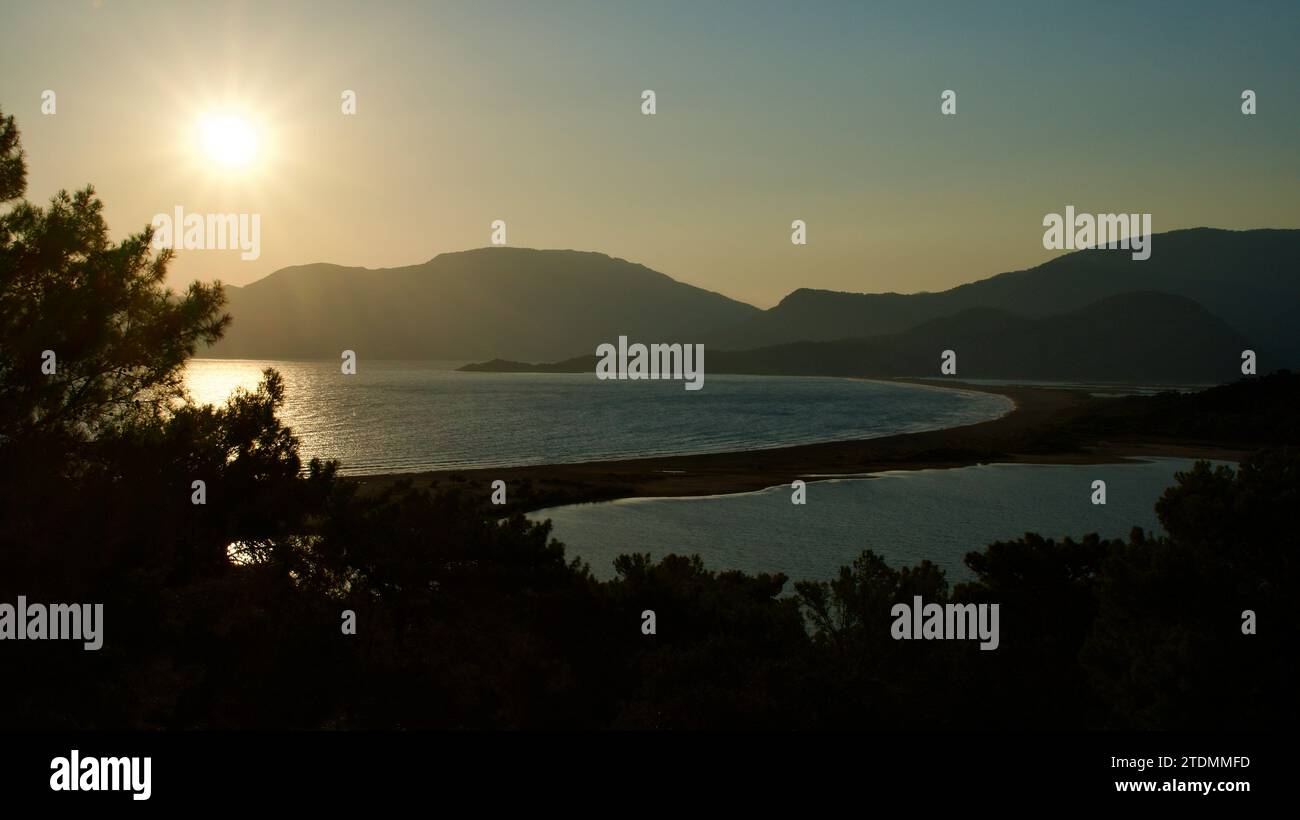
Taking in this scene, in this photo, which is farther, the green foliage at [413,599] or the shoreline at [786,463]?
the shoreline at [786,463]

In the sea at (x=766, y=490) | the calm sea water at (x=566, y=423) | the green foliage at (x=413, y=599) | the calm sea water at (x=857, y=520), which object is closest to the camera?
the green foliage at (x=413, y=599)

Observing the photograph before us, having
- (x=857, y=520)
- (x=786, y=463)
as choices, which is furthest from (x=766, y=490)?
(x=786, y=463)

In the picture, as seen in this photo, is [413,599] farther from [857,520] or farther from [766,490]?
[766,490]

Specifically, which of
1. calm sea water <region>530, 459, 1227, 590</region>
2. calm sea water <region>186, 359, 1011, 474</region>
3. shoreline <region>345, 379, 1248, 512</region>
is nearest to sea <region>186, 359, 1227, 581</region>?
calm sea water <region>530, 459, 1227, 590</region>

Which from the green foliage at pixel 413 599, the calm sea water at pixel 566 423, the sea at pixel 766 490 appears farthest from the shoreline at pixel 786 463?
the green foliage at pixel 413 599

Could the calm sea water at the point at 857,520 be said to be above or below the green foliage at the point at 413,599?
below

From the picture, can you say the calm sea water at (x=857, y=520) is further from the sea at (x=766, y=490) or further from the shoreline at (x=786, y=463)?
the shoreline at (x=786, y=463)
